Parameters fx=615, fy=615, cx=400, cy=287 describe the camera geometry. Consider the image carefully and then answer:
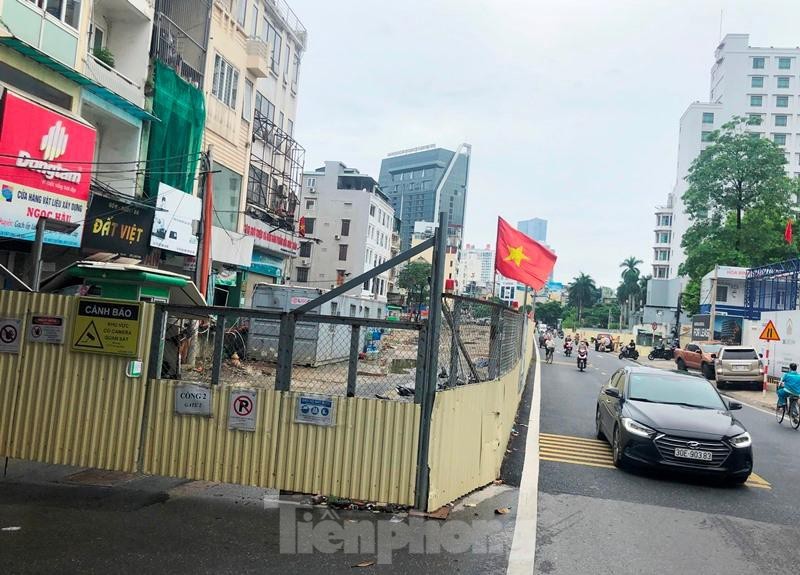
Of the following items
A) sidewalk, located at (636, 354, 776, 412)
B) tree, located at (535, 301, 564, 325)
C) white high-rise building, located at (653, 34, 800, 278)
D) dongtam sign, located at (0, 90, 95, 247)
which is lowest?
sidewalk, located at (636, 354, 776, 412)

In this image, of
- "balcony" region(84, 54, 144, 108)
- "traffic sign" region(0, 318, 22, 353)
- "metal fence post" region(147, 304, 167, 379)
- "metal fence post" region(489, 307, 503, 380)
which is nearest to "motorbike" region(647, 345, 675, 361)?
"balcony" region(84, 54, 144, 108)

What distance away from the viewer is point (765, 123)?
80438 millimetres

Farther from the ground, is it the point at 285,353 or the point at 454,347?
the point at 454,347

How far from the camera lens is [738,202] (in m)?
46.5

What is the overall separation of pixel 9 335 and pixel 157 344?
1575 mm

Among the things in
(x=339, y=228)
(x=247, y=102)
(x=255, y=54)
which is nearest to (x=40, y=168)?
(x=247, y=102)

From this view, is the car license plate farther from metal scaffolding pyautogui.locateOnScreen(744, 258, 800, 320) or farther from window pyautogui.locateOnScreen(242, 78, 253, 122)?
metal scaffolding pyautogui.locateOnScreen(744, 258, 800, 320)

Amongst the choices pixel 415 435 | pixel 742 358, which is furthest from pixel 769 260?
pixel 415 435

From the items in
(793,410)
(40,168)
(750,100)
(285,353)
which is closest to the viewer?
(285,353)

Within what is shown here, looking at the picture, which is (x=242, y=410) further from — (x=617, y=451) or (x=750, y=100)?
(x=750, y=100)

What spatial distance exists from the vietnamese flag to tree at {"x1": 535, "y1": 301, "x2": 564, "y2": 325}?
391 ft

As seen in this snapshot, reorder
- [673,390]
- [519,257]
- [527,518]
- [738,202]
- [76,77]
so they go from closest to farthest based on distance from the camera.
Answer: [527,518] → [673,390] → [519,257] → [76,77] → [738,202]

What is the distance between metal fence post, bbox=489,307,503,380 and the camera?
7.47 metres

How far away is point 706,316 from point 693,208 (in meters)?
8.85
